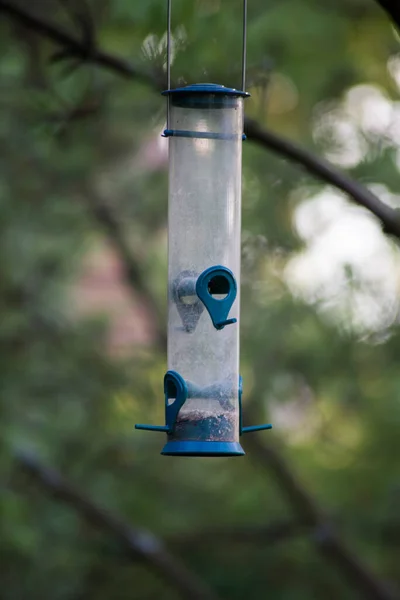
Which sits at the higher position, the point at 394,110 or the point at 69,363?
the point at 394,110

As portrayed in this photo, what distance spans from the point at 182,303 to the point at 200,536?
6167 mm

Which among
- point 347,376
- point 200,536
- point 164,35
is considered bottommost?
point 200,536

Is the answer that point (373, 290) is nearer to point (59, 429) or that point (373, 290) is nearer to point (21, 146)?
point (21, 146)

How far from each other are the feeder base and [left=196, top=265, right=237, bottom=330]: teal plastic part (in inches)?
16.0

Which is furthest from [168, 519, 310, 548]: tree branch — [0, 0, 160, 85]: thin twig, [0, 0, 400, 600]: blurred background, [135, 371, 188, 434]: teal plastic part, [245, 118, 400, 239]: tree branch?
[135, 371, 188, 434]: teal plastic part

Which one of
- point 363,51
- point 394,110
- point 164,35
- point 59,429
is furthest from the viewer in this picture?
point 59,429

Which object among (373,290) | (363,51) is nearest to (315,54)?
(363,51)

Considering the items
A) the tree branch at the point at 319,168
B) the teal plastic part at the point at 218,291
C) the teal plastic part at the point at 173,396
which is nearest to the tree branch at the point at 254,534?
the tree branch at the point at 319,168

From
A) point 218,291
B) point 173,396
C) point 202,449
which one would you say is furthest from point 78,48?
point 202,449

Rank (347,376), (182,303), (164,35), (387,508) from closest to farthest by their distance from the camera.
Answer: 1. (182,303)
2. (164,35)
3. (347,376)
4. (387,508)

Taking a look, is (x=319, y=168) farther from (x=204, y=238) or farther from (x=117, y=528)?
(x=117, y=528)

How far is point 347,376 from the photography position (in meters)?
9.36

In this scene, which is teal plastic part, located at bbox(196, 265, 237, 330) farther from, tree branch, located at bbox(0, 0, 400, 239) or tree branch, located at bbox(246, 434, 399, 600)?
tree branch, located at bbox(246, 434, 399, 600)

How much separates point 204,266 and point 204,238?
0.11 m
